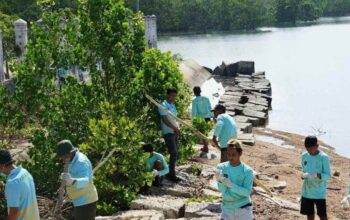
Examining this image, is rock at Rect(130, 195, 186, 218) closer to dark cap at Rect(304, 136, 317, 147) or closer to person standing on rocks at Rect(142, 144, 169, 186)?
person standing on rocks at Rect(142, 144, 169, 186)

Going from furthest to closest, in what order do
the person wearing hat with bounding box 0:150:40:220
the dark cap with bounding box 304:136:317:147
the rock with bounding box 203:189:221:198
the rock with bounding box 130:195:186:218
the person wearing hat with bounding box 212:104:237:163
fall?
the person wearing hat with bounding box 212:104:237:163
the rock with bounding box 203:189:221:198
the rock with bounding box 130:195:186:218
the dark cap with bounding box 304:136:317:147
the person wearing hat with bounding box 0:150:40:220

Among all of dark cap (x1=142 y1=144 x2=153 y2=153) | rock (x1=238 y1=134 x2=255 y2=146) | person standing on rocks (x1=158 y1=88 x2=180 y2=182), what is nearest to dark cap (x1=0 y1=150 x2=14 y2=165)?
dark cap (x1=142 y1=144 x2=153 y2=153)

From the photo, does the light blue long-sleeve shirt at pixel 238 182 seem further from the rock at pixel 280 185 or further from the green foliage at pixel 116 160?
the rock at pixel 280 185

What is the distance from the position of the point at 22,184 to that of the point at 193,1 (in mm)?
82496

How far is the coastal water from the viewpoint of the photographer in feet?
84.1

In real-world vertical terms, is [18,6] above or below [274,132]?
above

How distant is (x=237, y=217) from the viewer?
696 cm

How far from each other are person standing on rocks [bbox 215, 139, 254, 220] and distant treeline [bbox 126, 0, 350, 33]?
6886 cm

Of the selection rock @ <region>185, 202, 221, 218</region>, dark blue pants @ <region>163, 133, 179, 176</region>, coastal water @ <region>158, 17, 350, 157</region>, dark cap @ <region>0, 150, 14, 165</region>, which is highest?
dark cap @ <region>0, 150, 14, 165</region>

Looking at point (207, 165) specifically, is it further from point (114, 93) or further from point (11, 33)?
point (11, 33)

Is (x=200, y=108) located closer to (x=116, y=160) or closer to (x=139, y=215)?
(x=116, y=160)

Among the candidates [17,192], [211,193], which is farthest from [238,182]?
[211,193]

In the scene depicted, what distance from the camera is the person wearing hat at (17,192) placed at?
6.06m

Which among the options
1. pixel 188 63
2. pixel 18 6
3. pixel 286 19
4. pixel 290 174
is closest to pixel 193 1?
pixel 286 19
